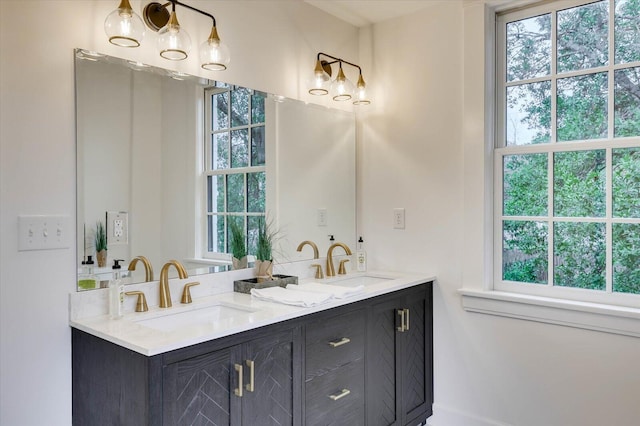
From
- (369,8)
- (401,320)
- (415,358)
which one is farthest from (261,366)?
(369,8)

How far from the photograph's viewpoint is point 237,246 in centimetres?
221

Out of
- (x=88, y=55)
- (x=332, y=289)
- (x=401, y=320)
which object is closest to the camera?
(x=88, y=55)

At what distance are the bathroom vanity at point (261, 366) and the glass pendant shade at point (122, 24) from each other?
1.00 meters

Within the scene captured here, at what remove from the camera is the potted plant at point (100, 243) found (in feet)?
5.60

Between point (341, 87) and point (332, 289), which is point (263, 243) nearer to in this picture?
point (332, 289)

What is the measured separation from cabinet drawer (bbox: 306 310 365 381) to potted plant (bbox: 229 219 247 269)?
1.78 feet

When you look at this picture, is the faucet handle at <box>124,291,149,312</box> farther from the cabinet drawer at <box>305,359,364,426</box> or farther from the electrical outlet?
the electrical outlet

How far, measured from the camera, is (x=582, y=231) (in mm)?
2186

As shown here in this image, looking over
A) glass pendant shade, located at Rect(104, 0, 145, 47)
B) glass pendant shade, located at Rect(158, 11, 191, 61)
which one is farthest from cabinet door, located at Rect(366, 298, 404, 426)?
glass pendant shade, located at Rect(104, 0, 145, 47)

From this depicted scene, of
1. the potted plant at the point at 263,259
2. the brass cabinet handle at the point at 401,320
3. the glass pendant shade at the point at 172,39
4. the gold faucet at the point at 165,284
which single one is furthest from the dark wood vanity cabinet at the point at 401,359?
the glass pendant shade at the point at 172,39

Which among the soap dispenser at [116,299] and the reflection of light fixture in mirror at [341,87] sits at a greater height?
the reflection of light fixture in mirror at [341,87]

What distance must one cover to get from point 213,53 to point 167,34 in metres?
0.21

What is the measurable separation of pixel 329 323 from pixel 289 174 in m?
0.90

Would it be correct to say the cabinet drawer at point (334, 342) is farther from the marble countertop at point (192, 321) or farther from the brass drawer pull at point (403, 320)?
the brass drawer pull at point (403, 320)
